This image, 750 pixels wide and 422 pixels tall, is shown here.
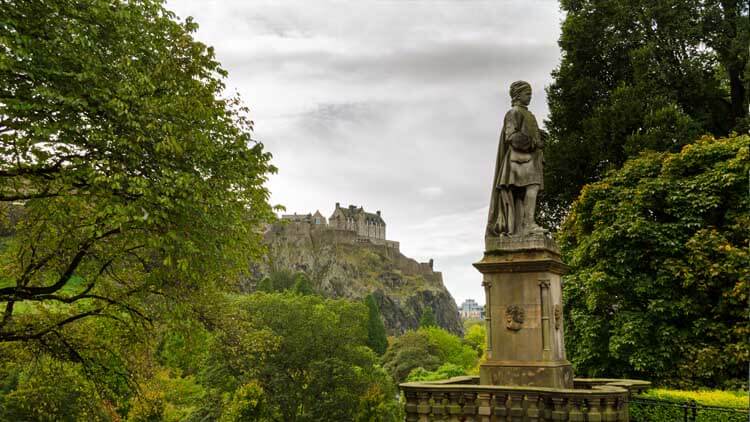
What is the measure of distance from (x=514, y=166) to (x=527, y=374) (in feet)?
12.2

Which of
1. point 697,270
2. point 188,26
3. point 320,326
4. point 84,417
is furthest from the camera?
point 320,326

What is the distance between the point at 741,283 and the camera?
1553 cm

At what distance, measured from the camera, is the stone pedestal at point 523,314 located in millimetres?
10180

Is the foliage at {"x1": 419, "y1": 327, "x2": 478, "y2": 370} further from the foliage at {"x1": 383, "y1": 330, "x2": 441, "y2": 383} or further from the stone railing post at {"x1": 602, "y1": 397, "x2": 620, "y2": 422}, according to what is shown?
the stone railing post at {"x1": 602, "y1": 397, "x2": 620, "y2": 422}

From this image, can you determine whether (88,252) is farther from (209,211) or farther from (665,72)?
(665,72)

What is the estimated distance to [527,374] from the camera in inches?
399

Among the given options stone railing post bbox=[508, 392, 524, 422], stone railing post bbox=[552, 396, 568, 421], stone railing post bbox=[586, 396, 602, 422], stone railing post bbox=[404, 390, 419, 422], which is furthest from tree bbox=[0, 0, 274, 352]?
stone railing post bbox=[586, 396, 602, 422]

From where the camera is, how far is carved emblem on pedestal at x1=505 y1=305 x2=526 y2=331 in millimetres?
10375

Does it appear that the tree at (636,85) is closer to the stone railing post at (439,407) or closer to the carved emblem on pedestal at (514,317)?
the carved emblem on pedestal at (514,317)

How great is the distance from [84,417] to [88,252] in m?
4.82

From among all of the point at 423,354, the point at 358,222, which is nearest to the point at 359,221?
the point at 358,222

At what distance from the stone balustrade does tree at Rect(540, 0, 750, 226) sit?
1490cm

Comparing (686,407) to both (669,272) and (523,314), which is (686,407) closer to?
(523,314)

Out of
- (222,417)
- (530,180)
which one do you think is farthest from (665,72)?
(222,417)
